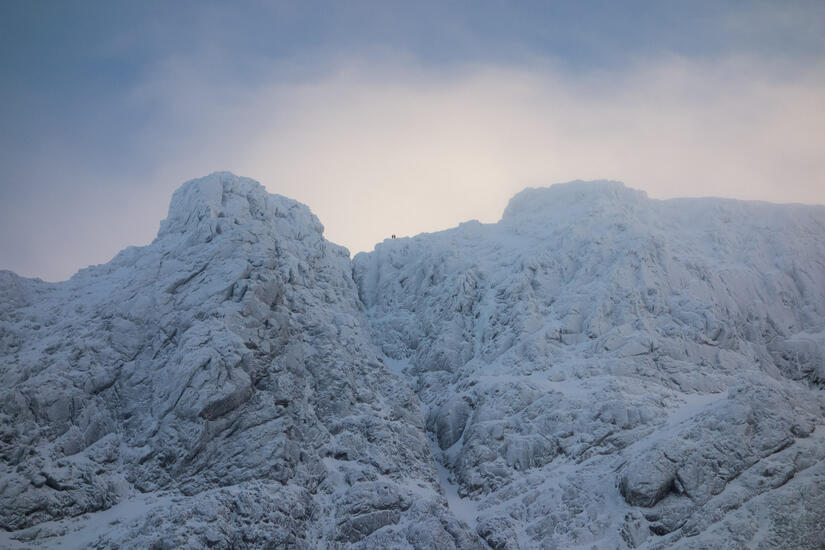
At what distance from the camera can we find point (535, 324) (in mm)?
65938

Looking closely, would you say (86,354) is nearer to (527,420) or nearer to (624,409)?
(527,420)

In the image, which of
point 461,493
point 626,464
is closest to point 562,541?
point 626,464

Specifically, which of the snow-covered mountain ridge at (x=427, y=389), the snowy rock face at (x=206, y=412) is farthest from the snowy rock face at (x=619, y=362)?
the snowy rock face at (x=206, y=412)

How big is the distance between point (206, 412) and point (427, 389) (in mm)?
27107

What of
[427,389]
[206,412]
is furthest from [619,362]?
[206,412]

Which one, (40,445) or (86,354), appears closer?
(40,445)

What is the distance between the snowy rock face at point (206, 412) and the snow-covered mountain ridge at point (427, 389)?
191 mm

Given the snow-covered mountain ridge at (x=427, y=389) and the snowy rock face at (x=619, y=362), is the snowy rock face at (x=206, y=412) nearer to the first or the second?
the snow-covered mountain ridge at (x=427, y=389)

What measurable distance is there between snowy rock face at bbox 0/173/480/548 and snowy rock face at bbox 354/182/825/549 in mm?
8106

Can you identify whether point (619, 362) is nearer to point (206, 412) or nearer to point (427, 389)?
point (427, 389)

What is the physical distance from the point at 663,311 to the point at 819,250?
1138 inches

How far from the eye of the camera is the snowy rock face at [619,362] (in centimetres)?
4178

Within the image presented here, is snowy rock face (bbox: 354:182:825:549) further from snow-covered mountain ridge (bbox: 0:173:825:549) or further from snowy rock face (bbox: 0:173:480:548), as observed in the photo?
snowy rock face (bbox: 0:173:480:548)

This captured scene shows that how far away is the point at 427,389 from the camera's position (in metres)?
66.6
